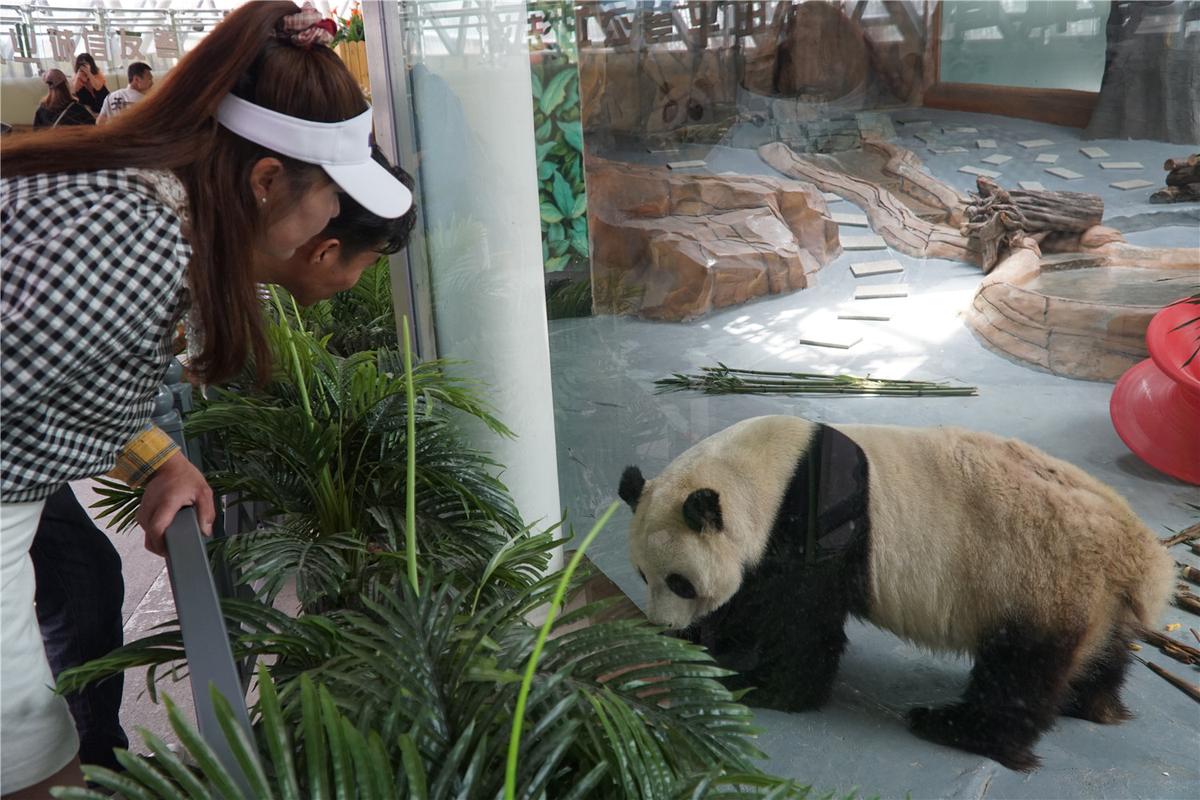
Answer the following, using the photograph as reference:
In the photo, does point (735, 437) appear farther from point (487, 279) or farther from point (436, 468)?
point (487, 279)

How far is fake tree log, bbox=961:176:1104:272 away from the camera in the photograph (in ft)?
3.50

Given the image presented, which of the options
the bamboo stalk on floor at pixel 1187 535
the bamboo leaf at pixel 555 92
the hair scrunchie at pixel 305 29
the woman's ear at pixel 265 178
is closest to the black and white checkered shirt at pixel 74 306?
the woman's ear at pixel 265 178

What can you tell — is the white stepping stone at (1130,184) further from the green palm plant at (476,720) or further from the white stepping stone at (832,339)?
the green palm plant at (476,720)

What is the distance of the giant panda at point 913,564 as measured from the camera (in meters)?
1.17

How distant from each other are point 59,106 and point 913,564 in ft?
11.2

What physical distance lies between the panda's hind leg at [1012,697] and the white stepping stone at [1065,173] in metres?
0.61

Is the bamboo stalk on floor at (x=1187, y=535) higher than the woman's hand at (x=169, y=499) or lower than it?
lower

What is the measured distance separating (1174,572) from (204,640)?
1.10 meters

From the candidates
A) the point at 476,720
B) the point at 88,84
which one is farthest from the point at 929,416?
the point at 88,84

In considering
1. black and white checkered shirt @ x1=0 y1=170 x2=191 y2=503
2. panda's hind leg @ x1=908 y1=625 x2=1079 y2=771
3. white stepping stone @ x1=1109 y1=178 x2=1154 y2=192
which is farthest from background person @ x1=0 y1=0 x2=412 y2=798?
panda's hind leg @ x1=908 y1=625 x2=1079 y2=771

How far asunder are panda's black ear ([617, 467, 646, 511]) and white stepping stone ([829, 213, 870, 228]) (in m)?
0.63

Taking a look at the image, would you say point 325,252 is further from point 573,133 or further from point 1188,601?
point 1188,601

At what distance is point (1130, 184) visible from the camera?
1.03 meters

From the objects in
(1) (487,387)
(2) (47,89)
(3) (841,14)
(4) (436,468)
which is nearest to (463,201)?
(1) (487,387)
